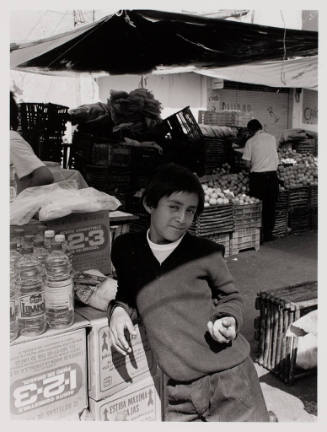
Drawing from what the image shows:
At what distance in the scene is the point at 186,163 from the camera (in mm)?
7703

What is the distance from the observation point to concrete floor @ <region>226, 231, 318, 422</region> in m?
2.97

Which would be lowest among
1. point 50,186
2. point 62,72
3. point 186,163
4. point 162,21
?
point 50,186

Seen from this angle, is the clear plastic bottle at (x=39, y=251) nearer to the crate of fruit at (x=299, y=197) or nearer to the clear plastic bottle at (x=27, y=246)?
the clear plastic bottle at (x=27, y=246)

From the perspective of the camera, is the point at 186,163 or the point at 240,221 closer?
the point at 240,221

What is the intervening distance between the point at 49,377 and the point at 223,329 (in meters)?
0.94

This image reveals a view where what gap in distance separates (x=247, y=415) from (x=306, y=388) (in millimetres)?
1506

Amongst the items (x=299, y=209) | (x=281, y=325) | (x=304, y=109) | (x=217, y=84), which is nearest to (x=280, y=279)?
(x=281, y=325)

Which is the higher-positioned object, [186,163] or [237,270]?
[186,163]

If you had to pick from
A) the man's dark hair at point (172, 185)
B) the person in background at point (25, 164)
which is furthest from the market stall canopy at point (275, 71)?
the man's dark hair at point (172, 185)

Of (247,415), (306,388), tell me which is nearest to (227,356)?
(247,415)

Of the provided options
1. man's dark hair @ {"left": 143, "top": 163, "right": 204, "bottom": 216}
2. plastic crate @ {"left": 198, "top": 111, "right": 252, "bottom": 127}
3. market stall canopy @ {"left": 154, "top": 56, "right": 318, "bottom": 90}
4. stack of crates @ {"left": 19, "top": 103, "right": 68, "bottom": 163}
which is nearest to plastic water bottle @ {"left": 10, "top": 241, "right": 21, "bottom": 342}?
man's dark hair @ {"left": 143, "top": 163, "right": 204, "bottom": 216}

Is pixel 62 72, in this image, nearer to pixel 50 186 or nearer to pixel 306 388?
pixel 50 186

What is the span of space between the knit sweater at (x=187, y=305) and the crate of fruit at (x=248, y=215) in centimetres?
482

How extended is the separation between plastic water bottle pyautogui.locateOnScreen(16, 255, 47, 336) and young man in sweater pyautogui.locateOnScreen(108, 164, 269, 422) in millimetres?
346
